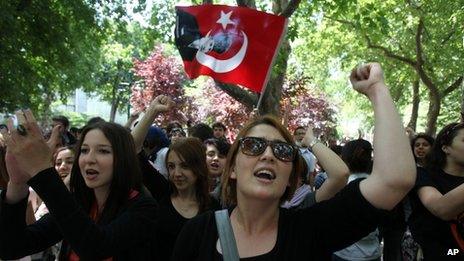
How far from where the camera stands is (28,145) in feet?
6.46

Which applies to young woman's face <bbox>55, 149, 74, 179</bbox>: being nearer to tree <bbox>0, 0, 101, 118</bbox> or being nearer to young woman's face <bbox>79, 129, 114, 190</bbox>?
young woman's face <bbox>79, 129, 114, 190</bbox>

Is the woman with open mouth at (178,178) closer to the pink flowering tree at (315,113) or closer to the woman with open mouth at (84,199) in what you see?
the woman with open mouth at (84,199)

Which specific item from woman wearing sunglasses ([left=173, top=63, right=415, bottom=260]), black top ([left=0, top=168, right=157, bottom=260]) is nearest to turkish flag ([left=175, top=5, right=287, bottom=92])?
black top ([left=0, top=168, right=157, bottom=260])

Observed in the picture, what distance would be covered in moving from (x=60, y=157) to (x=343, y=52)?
1815cm

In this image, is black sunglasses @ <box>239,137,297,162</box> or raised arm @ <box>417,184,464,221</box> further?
raised arm @ <box>417,184,464,221</box>

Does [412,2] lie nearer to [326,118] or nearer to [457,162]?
[326,118]

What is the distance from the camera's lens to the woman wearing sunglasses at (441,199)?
9.62 feet

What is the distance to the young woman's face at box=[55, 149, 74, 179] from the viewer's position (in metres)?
4.97

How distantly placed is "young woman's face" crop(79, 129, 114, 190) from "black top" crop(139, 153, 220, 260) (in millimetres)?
593

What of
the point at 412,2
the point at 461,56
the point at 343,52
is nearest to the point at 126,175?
the point at 412,2

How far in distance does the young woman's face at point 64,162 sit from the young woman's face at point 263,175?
3175 mm

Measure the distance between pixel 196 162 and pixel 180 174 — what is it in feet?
0.50

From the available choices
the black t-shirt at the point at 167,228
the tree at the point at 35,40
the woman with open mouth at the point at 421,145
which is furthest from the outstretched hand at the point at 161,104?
the tree at the point at 35,40

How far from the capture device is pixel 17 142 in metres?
1.97
